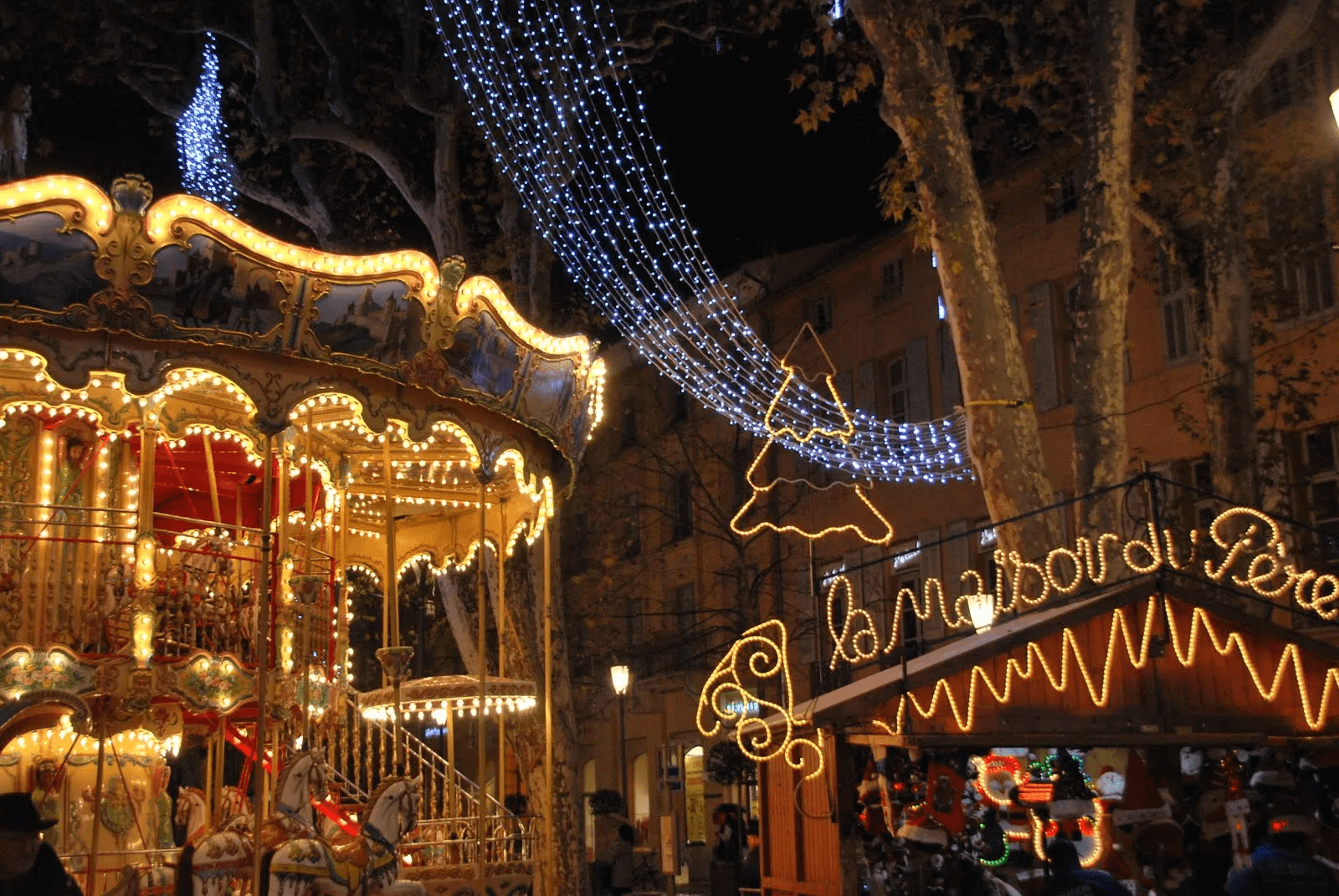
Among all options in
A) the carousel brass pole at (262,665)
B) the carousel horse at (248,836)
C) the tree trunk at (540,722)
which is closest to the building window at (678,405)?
the tree trunk at (540,722)

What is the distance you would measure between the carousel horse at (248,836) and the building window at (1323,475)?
1349 cm

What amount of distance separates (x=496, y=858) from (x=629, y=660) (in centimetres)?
2129

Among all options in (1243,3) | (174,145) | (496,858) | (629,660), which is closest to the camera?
(496,858)

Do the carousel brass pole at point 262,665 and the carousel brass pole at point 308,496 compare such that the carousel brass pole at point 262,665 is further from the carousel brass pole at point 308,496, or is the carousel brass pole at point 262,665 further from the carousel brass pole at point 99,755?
the carousel brass pole at point 308,496

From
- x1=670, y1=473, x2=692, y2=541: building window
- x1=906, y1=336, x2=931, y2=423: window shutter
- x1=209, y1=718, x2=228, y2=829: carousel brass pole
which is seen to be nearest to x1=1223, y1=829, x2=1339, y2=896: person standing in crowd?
x1=209, y1=718, x2=228, y2=829: carousel brass pole

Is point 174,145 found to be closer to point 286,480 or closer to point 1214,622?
point 286,480

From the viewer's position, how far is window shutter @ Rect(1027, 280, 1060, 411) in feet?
76.6

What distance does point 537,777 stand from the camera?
1894 cm

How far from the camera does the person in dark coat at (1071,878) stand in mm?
7906

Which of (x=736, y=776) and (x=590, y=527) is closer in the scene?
(x=736, y=776)

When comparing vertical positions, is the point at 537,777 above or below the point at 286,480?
below

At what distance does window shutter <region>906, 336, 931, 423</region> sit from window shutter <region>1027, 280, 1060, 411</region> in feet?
8.23

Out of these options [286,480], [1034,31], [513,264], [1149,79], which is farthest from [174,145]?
[1149,79]

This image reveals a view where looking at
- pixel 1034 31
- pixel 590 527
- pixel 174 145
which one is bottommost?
pixel 590 527
